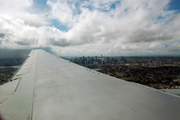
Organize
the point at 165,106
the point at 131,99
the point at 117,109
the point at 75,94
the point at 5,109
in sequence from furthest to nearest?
the point at 75,94 → the point at 131,99 → the point at 5,109 → the point at 165,106 → the point at 117,109

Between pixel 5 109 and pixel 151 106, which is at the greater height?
pixel 151 106

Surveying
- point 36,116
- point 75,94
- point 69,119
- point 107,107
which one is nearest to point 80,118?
point 69,119

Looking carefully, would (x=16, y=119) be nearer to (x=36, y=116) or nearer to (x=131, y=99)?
(x=36, y=116)

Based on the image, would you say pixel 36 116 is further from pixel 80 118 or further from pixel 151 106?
pixel 151 106

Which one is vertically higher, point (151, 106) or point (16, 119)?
point (151, 106)

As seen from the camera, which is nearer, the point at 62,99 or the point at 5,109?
the point at 5,109

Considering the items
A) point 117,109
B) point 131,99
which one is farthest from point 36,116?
point 131,99

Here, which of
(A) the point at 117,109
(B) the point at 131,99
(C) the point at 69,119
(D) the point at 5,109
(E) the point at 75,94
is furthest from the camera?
(E) the point at 75,94

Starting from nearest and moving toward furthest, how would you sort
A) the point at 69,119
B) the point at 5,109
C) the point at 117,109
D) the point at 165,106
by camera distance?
the point at 69,119, the point at 117,109, the point at 165,106, the point at 5,109

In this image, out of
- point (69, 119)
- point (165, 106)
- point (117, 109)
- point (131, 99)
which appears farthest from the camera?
point (131, 99)
